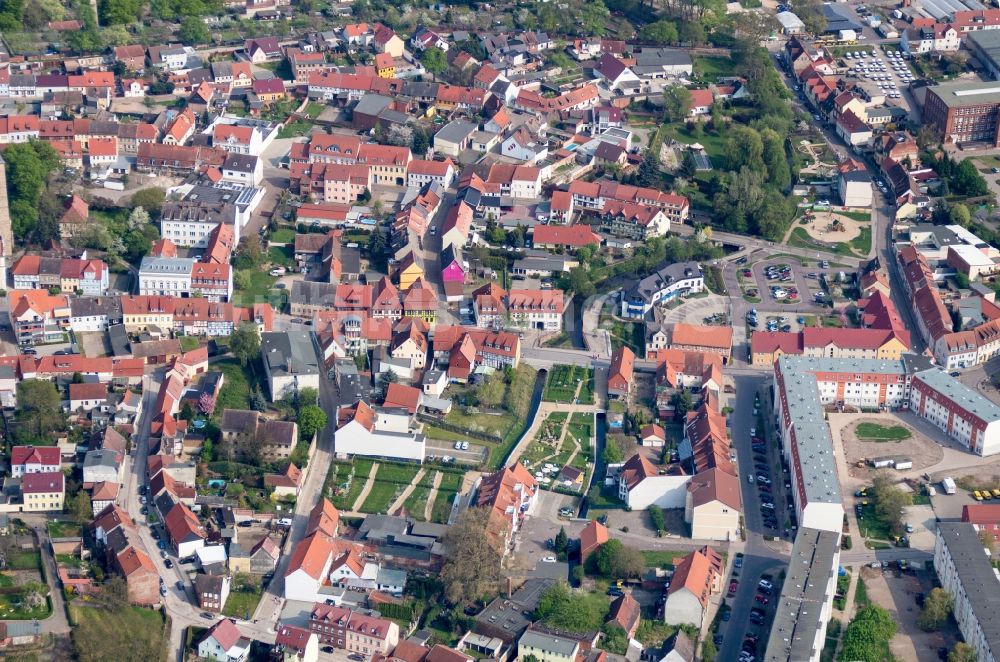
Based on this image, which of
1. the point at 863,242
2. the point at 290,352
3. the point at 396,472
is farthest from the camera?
the point at 863,242

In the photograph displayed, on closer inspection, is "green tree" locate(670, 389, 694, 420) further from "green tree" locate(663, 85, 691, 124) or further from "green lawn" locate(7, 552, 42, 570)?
"green tree" locate(663, 85, 691, 124)

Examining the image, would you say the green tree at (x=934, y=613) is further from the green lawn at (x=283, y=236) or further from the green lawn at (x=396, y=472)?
the green lawn at (x=283, y=236)

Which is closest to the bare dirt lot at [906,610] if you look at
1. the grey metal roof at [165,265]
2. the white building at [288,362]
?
the white building at [288,362]

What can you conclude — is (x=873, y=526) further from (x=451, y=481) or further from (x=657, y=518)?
(x=451, y=481)

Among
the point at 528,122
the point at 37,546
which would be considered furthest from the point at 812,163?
the point at 37,546

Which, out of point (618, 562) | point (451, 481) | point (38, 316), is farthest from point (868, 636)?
point (38, 316)
